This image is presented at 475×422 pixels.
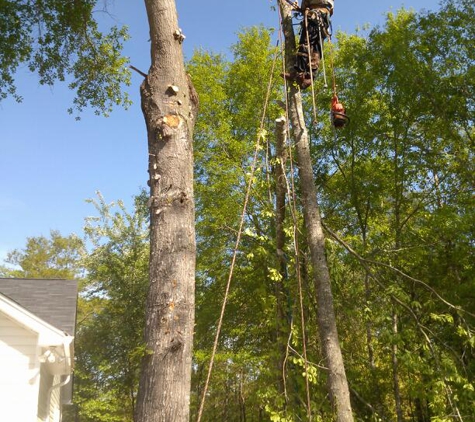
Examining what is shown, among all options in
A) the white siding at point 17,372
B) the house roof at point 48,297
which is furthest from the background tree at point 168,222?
the house roof at point 48,297

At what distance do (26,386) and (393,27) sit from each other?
1146 centimetres

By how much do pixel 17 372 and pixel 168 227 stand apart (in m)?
5.03

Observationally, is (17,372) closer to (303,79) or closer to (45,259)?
(303,79)

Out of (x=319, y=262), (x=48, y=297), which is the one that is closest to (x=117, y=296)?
(x=48, y=297)

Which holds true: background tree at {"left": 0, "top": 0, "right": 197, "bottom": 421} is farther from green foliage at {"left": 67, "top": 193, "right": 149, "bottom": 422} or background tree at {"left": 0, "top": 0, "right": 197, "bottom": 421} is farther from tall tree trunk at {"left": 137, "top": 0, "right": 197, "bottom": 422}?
green foliage at {"left": 67, "top": 193, "right": 149, "bottom": 422}

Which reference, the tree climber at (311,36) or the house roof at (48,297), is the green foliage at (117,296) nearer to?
the house roof at (48,297)

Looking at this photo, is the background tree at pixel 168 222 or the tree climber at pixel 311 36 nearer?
the background tree at pixel 168 222

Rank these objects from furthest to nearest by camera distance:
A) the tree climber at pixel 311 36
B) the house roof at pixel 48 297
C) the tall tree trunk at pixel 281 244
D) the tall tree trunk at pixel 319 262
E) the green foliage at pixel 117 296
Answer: the green foliage at pixel 117 296, the house roof at pixel 48 297, the tall tree trunk at pixel 281 244, the tree climber at pixel 311 36, the tall tree trunk at pixel 319 262

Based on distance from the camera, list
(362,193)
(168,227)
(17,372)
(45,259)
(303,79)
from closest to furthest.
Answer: (168,227), (303,79), (17,372), (362,193), (45,259)

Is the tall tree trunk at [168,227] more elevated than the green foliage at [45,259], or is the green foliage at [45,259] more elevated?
the green foliage at [45,259]

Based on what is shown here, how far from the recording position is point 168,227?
2820 millimetres

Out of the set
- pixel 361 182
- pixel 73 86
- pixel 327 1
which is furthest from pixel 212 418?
pixel 327 1

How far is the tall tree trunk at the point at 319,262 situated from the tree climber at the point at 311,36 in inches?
6.8

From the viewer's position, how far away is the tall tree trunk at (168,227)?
2.43 meters
